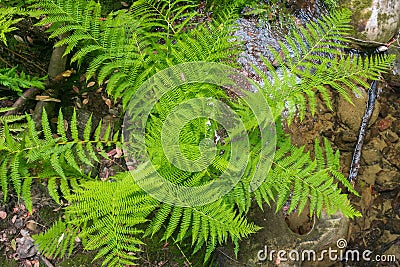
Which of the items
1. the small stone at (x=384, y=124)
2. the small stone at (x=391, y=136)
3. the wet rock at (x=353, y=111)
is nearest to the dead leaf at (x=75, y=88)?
the wet rock at (x=353, y=111)

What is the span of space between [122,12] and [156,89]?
2.09 feet

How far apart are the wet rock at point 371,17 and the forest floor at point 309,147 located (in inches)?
22.2

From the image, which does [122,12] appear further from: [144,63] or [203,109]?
[203,109]

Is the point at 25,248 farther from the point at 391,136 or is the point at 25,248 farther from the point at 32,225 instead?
the point at 391,136

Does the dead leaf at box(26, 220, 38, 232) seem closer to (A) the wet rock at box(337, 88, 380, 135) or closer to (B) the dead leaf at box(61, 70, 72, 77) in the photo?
(B) the dead leaf at box(61, 70, 72, 77)

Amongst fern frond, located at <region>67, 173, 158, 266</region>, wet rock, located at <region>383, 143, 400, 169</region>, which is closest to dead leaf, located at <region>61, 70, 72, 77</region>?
fern frond, located at <region>67, 173, 158, 266</region>

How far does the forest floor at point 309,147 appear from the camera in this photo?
111 inches

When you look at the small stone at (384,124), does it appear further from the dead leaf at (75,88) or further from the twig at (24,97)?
the twig at (24,97)

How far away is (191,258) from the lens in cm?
290

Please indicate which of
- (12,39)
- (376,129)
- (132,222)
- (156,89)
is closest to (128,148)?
(156,89)

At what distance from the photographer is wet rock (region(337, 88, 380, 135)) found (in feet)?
12.4

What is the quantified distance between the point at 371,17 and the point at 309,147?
150 centimetres

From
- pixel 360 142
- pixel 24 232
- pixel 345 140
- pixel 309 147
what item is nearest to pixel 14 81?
pixel 24 232

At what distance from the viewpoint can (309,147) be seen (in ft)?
11.6
